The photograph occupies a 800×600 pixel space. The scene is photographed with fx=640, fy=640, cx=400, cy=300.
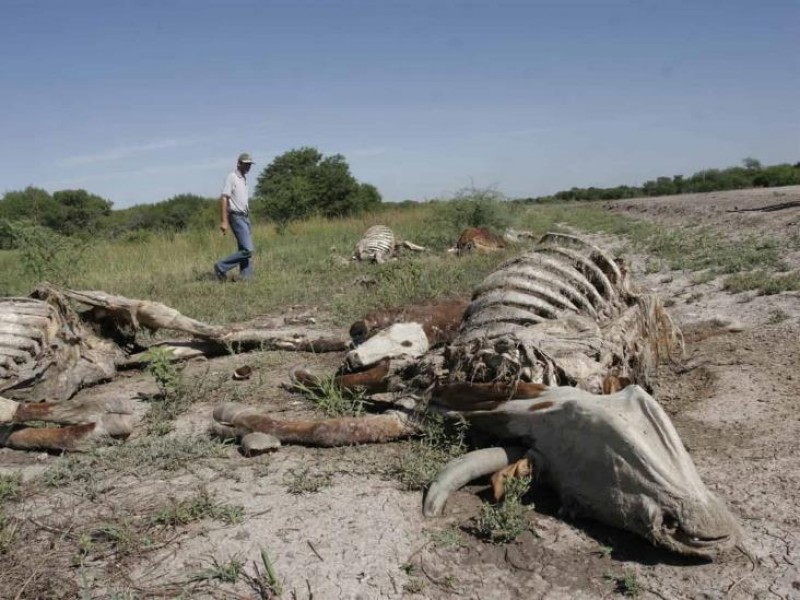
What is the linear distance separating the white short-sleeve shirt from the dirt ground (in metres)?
5.87

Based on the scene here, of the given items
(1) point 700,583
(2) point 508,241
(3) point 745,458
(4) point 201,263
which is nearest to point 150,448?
(1) point 700,583

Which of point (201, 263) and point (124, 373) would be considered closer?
point (124, 373)

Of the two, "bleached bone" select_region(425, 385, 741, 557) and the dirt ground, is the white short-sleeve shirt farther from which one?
"bleached bone" select_region(425, 385, 741, 557)

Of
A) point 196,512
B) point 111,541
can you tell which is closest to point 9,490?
point 111,541

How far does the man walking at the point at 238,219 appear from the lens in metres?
8.95

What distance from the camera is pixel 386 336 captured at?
146 inches

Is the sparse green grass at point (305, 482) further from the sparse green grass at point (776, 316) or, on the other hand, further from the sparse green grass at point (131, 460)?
the sparse green grass at point (776, 316)

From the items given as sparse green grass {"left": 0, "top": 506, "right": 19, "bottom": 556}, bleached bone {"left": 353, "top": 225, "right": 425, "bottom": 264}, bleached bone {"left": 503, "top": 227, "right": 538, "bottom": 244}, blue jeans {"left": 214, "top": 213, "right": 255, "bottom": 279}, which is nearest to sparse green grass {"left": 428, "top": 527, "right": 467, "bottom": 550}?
sparse green grass {"left": 0, "top": 506, "right": 19, "bottom": 556}

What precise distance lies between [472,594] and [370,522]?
0.54 metres

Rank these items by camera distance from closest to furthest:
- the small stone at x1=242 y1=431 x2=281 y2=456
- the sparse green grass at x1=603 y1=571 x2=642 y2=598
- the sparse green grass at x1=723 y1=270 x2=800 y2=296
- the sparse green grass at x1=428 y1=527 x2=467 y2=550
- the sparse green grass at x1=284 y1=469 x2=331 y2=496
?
the sparse green grass at x1=603 y1=571 x2=642 y2=598, the sparse green grass at x1=428 y1=527 x2=467 y2=550, the sparse green grass at x1=284 y1=469 x2=331 y2=496, the small stone at x1=242 y1=431 x2=281 y2=456, the sparse green grass at x1=723 y1=270 x2=800 y2=296

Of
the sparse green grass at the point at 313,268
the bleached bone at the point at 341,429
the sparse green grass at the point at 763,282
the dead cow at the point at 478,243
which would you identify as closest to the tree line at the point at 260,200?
the sparse green grass at the point at 313,268

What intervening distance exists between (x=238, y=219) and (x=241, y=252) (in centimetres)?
50

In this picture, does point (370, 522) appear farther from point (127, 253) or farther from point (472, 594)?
point (127, 253)

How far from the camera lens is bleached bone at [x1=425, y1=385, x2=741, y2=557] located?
201cm
